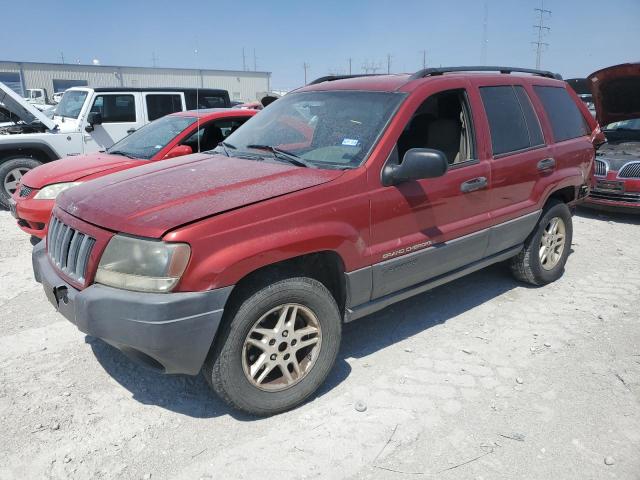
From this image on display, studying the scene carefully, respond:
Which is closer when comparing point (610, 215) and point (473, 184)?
point (473, 184)

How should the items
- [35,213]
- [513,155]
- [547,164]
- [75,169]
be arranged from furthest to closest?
[75,169], [35,213], [547,164], [513,155]

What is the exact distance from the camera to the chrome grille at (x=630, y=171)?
23.5 ft

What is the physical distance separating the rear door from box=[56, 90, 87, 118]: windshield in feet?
23.1

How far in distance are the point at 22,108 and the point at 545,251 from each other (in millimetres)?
8244

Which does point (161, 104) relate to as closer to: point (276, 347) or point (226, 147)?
point (226, 147)

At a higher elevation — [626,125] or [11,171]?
[626,125]

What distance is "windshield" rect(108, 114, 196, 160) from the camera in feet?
19.6

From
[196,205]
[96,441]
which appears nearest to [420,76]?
[196,205]

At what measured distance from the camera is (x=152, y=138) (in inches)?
245

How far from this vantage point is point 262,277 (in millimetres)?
2676

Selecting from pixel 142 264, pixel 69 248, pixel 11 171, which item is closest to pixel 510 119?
pixel 142 264

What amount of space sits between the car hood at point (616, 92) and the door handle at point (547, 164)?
3.94 metres

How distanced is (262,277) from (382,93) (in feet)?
5.30

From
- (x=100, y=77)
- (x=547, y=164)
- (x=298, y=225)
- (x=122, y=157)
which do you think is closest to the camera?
(x=298, y=225)
